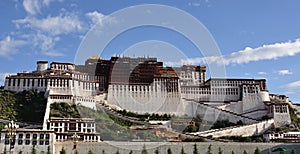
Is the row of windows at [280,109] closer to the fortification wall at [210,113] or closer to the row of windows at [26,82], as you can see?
the fortification wall at [210,113]

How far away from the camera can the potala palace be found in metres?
52.8

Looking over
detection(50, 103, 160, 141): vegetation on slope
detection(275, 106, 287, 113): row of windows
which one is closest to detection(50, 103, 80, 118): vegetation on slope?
detection(50, 103, 160, 141): vegetation on slope

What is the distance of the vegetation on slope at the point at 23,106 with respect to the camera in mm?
45156

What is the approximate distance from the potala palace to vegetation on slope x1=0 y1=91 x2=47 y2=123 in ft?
4.34

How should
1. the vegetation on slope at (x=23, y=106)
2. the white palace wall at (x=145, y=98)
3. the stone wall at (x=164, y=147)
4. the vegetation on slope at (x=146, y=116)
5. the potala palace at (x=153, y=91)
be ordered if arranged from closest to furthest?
the stone wall at (x=164, y=147) → the vegetation on slope at (x=23, y=106) → the vegetation on slope at (x=146, y=116) → the potala palace at (x=153, y=91) → the white palace wall at (x=145, y=98)

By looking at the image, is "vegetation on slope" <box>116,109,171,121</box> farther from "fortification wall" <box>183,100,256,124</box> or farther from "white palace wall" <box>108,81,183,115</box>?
"fortification wall" <box>183,100,256,124</box>

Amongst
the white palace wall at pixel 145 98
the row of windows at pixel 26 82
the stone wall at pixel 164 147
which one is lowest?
the stone wall at pixel 164 147

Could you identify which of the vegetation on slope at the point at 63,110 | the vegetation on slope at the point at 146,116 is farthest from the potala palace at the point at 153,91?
the vegetation on slope at the point at 146,116

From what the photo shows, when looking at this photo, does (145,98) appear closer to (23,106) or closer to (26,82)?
(26,82)

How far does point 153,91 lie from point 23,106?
20.4m

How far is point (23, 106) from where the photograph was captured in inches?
1885

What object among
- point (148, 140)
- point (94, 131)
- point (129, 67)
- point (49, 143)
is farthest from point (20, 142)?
point (129, 67)

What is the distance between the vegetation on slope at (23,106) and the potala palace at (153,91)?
132 centimetres

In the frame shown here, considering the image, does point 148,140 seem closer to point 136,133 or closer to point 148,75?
point 136,133
